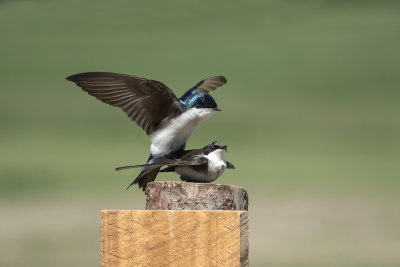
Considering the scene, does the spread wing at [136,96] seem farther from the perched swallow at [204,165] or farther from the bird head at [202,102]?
the perched swallow at [204,165]

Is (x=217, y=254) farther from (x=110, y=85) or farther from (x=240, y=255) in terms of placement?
(x=110, y=85)

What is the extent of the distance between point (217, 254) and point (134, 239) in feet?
0.59

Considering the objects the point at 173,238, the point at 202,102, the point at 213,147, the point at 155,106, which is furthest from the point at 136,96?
the point at 173,238

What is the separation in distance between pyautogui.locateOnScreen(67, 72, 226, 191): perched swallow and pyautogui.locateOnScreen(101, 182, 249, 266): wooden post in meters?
0.54

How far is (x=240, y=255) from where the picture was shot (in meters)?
1.46

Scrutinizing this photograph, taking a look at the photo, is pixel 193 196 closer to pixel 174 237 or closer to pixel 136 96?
pixel 174 237

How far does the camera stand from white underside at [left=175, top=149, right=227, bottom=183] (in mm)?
1929

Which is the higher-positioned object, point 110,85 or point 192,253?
point 110,85

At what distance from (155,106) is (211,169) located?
346 mm

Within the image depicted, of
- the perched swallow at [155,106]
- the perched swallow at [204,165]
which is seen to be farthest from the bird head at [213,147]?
the perched swallow at [155,106]

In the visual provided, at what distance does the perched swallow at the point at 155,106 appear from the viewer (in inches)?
81.7

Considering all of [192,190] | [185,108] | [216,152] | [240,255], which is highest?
[185,108]

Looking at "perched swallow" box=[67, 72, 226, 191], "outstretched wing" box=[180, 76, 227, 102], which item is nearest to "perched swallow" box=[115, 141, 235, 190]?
"perched swallow" box=[67, 72, 226, 191]

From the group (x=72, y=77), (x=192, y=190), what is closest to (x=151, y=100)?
(x=72, y=77)
